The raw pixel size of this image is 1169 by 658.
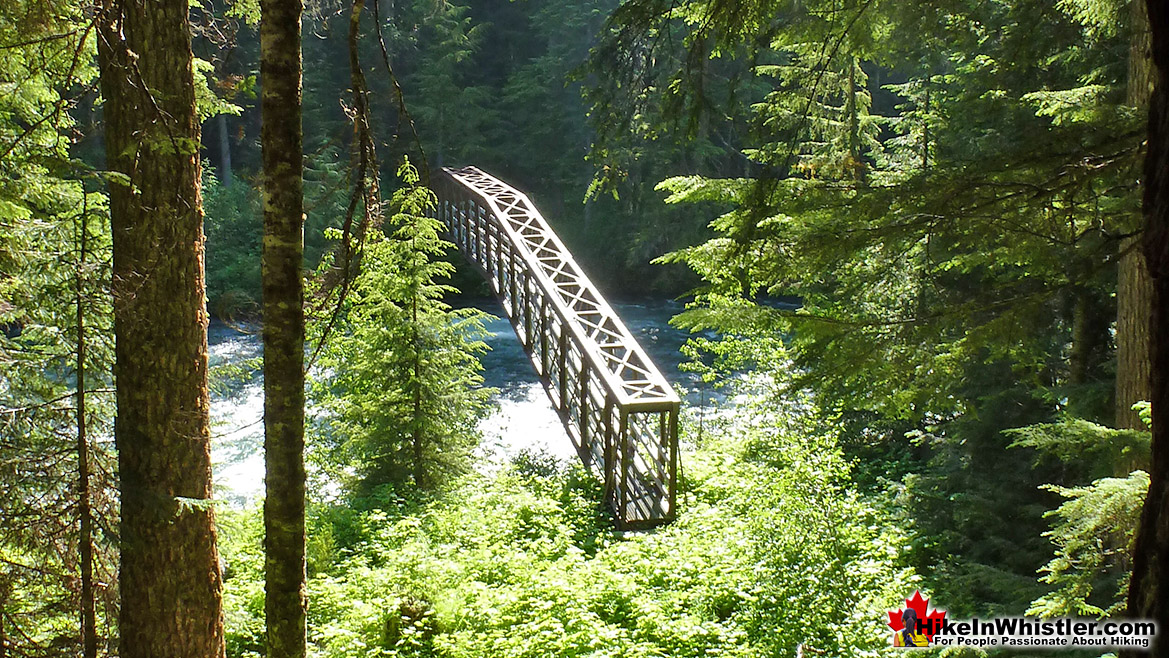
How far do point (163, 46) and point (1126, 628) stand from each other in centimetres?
413

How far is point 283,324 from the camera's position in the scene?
3086mm

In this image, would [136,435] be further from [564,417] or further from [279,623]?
[564,417]

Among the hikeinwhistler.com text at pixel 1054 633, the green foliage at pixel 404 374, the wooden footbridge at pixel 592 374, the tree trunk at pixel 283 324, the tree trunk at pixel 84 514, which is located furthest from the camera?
the green foliage at pixel 404 374

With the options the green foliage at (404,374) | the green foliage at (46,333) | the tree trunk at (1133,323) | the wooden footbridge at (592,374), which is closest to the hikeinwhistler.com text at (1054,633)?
the tree trunk at (1133,323)

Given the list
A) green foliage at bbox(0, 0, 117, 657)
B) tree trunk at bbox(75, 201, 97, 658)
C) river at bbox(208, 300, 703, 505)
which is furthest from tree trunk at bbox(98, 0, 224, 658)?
river at bbox(208, 300, 703, 505)

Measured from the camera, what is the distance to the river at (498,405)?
451 inches

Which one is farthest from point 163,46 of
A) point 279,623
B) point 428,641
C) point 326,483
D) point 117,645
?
point 326,483

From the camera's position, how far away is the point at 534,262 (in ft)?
34.8

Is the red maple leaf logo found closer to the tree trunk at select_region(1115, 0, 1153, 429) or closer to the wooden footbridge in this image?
the tree trunk at select_region(1115, 0, 1153, 429)

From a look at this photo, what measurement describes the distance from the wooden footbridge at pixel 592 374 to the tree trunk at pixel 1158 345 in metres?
5.17

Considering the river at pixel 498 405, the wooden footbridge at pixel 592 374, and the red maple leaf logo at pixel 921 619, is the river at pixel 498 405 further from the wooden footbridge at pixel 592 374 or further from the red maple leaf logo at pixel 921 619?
the red maple leaf logo at pixel 921 619

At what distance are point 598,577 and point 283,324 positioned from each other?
11.4ft

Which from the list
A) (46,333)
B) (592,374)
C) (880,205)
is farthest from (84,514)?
(592,374)

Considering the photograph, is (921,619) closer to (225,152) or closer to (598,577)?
(598,577)
